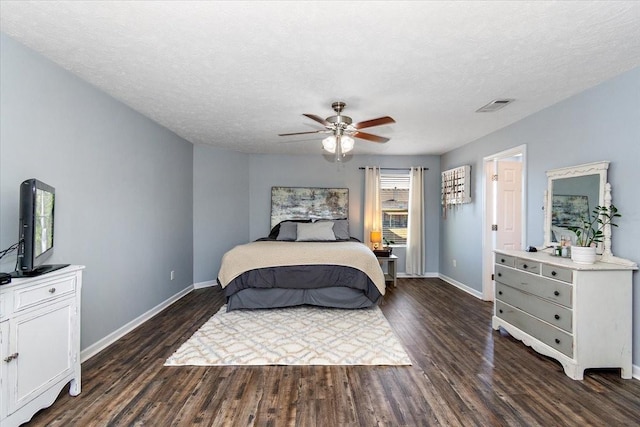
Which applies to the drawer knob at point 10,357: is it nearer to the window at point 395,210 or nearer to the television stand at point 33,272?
the television stand at point 33,272

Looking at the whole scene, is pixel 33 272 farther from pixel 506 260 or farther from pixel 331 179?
pixel 331 179

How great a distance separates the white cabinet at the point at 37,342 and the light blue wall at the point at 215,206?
125 inches

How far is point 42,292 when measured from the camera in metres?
1.86

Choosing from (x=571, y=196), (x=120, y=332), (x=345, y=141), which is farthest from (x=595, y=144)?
(x=120, y=332)

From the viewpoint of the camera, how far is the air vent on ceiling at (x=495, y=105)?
3115 millimetres

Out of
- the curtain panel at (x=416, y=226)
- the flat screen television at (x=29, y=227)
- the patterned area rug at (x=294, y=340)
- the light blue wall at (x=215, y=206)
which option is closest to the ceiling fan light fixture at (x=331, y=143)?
the patterned area rug at (x=294, y=340)

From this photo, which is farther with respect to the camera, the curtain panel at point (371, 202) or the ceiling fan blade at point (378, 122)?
the curtain panel at point (371, 202)

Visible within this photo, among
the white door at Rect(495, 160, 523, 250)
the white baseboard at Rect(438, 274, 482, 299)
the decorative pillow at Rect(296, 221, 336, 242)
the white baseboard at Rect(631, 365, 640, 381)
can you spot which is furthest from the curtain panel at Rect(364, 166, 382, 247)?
the white baseboard at Rect(631, 365, 640, 381)

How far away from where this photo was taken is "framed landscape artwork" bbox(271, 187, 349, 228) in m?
5.89

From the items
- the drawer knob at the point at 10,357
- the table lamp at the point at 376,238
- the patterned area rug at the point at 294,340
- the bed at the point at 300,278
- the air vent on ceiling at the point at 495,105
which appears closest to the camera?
the drawer knob at the point at 10,357

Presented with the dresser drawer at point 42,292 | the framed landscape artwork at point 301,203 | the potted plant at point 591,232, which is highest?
the framed landscape artwork at point 301,203

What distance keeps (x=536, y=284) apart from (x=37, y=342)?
3.82 meters

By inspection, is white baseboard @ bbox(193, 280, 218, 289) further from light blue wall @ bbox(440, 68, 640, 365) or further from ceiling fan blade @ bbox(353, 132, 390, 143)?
light blue wall @ bbox(440, 68, 640, 365)

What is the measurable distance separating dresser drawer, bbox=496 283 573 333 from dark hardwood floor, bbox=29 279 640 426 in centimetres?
38
